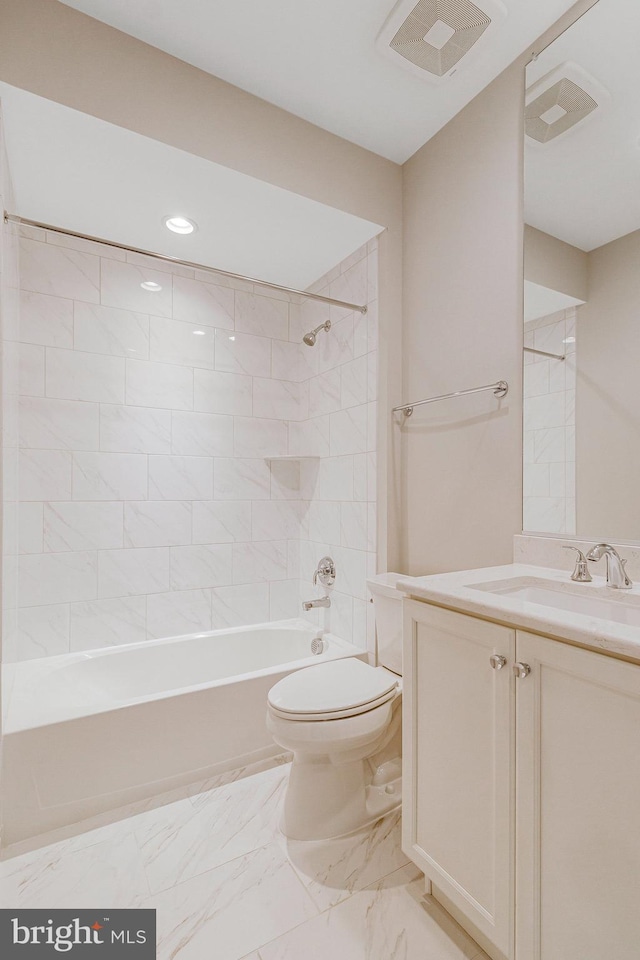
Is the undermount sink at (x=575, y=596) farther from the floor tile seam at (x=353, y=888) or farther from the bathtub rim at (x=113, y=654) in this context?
the bathtub rim at (x=113, y=654)

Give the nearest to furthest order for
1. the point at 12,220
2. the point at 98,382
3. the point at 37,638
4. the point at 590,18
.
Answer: the point at 590,18 → the point at 12,220 → the point at 37,638 → the point at 98,382

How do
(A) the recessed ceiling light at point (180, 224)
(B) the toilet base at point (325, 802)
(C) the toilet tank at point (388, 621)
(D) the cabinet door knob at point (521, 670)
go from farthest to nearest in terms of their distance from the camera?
1. (A) the recessed ceiling light at point (180, 224)
2. (C) the toilet tank at point (388, 621)
3. (B) the toilet base at point (325, 802)
4. (D) the cabinet door knob at point (521, 670)

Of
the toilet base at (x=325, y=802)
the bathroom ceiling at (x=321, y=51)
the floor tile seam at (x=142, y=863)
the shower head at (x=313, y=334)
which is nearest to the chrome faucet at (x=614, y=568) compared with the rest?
the toilet base at (x=325, y=802)

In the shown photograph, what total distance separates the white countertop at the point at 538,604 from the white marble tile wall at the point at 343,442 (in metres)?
0.89

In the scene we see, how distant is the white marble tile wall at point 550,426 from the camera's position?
57.7 inches

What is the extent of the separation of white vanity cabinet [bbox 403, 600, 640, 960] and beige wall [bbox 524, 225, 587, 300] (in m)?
1.11

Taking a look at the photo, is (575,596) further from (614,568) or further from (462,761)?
(462,761)

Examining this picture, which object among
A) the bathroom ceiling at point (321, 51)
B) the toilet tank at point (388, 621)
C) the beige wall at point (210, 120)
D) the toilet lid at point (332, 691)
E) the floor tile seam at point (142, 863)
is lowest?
the floor tile seam at point (142, 863)

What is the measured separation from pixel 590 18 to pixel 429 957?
2.61 m

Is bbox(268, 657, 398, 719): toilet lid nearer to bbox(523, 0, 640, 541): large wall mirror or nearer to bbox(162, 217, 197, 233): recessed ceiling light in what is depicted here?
bbox(523, 0, 640, 541): large wall mirror

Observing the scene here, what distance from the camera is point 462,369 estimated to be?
1821mm

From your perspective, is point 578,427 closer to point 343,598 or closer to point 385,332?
point 385,332

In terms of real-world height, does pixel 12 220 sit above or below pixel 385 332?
above

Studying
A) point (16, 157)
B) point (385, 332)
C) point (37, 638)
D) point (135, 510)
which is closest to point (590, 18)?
point (385, 332)
